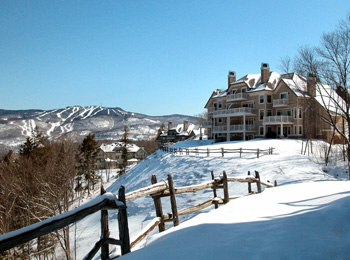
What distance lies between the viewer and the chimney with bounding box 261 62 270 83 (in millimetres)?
45094

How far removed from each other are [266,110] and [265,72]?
712cm

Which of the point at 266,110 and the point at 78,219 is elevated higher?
the point at 266,110

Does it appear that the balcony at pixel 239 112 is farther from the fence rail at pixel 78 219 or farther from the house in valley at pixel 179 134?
the fence rail at pixel 78 219

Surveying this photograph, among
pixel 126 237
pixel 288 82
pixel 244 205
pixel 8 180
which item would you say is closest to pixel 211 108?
pixel 288 82

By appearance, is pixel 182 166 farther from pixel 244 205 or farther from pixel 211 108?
pixel 211 108

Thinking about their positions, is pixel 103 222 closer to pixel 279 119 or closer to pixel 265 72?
pixel 279 119

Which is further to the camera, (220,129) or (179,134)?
(179,134)

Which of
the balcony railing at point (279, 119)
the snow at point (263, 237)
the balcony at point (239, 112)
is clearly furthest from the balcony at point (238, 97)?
the snow at point (263, 237)

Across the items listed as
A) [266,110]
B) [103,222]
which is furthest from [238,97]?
[103,222]

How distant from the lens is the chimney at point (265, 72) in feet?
148

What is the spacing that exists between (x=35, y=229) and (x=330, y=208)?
593 centimetres

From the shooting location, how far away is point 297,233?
15.5 feet

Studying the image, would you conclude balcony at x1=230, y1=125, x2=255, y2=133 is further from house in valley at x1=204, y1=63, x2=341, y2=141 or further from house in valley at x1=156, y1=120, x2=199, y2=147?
house in valley at x1=156, y1=120, x2=199, y2=147

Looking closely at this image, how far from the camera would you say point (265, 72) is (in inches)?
1791
